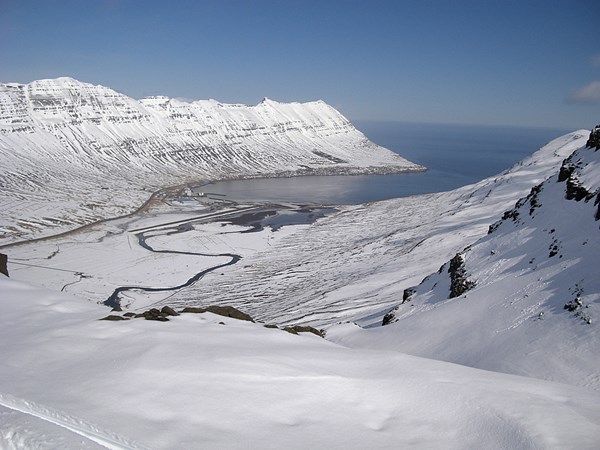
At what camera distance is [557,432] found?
5.91 metres

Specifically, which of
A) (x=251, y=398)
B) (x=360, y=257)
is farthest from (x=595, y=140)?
(x=360, y=257)

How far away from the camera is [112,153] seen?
5433 inches

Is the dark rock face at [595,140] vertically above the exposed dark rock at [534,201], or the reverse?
the dark rock face at [595,140]

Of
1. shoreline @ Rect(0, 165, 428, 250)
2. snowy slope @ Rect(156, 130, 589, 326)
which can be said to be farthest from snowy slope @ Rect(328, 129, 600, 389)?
shoreline @ Rect(0, 165, 428, 250)

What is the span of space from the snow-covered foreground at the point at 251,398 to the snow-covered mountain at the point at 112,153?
2576 inches

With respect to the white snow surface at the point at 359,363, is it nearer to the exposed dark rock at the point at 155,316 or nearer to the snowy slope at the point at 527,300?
the snowy slope at the point at 527,300

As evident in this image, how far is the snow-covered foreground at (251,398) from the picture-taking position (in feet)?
18.4

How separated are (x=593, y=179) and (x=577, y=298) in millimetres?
11778

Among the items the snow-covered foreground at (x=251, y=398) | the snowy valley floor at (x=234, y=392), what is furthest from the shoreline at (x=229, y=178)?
the snow-covered foreground at (x=251, y=398)

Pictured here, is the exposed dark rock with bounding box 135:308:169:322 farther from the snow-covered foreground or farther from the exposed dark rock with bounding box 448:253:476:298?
the exposed dark rock with bounding box 448:253:476:298

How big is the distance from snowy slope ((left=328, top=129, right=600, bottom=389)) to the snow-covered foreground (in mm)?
3760

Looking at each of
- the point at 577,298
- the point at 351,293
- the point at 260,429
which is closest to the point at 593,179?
the point at 577,298

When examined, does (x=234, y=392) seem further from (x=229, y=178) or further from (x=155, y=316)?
(x=229, y=178)

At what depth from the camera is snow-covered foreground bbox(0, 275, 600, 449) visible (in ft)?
18.4
